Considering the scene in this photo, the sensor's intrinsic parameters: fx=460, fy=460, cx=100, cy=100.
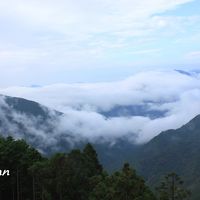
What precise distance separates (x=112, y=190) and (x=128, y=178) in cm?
289

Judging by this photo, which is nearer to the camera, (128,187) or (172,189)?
(172,189)

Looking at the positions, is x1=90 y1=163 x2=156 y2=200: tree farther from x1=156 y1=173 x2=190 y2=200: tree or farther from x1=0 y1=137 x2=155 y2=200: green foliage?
x1=156 y1=173 x2=190 y2=200: tree

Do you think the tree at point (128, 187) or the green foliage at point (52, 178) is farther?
the green foliage at point (52, 178)

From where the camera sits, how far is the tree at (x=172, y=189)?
169 feet

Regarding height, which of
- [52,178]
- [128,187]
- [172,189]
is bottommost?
[172,189]

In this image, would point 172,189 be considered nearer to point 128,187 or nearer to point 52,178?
point 128,187

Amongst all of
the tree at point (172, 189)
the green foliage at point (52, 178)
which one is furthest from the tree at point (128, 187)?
the tree at point (172, 189)

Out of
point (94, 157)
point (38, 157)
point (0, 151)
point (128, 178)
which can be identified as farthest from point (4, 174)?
point (128, 178)

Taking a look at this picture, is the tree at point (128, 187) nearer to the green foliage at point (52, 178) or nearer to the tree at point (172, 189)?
the green foliage at point (52, 178)

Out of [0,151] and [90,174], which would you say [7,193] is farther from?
[90,174]

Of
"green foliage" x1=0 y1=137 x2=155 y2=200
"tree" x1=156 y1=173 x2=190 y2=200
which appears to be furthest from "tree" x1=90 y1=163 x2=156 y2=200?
"tree" x1=156 y1=173 x2=190 y2=200

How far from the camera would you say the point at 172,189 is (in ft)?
171

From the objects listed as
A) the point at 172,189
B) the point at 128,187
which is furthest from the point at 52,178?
the point at 172,189

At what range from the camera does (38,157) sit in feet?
270
